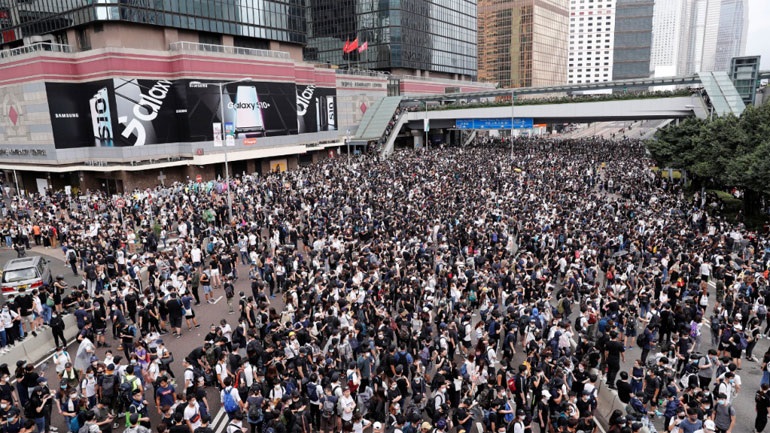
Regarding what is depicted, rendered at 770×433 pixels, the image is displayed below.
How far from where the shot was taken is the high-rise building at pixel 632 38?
156375 millimetres

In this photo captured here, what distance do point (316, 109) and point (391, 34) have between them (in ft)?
102

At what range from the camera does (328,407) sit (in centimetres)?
920

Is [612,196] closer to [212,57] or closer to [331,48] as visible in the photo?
[212,57]

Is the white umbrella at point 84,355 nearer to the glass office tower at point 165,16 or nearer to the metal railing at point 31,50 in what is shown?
the glass office tower at point 165,16

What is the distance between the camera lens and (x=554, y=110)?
57688 millimetres

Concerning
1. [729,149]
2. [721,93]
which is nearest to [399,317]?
[729,149]

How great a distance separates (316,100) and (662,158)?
3545cm

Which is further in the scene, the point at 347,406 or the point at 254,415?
the point at 347,406

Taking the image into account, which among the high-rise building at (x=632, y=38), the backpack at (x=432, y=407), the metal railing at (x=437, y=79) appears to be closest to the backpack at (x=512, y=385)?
the backpack at (x=432, y=407)

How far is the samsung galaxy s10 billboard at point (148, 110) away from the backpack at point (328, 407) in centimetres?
3065

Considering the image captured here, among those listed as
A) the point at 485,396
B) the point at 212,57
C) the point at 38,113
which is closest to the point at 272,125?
the point at 212,57

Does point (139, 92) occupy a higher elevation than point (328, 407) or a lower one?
higher

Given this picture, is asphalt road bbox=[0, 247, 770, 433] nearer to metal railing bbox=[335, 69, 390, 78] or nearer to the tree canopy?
the tree canopy

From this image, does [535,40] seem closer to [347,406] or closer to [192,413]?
[347,406]
